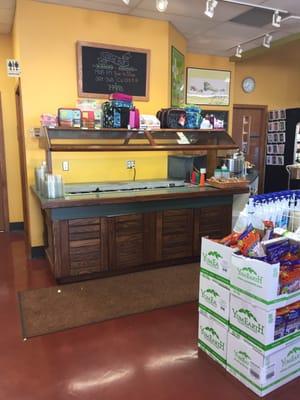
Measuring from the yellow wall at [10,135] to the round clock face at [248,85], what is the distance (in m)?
4.37

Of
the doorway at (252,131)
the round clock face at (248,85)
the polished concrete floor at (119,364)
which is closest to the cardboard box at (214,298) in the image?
the polished concrete floor at (119,364)

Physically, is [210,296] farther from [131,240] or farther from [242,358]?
[131,240]

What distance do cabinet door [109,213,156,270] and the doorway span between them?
4.04 meters

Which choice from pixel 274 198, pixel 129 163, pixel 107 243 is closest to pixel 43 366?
pixel 107 243

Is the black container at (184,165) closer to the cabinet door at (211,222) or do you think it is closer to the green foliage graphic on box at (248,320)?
the cabinet door at (211,222)

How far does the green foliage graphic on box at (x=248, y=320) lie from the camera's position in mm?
1887

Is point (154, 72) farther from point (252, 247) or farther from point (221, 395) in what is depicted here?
point (221, 395)

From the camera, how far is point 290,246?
79.8 inches

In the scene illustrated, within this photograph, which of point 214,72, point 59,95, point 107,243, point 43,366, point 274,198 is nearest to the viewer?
point 43,366

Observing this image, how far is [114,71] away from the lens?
417 cm

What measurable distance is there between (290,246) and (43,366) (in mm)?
1767

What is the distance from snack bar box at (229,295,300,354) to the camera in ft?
6.08

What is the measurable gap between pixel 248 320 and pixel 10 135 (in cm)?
460

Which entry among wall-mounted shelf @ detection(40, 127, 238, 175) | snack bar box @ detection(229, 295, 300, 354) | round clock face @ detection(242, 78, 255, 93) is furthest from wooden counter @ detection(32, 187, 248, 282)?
round clock face @ detection(242, 78, 255, 93)
